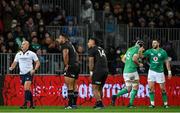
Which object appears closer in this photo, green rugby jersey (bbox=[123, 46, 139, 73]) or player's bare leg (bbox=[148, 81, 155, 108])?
green rugby jersey (bbox=[123, 46, 139, 73])

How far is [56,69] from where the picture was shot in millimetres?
27734

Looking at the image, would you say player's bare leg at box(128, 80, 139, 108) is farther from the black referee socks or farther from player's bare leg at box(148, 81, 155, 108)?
the black referee socks

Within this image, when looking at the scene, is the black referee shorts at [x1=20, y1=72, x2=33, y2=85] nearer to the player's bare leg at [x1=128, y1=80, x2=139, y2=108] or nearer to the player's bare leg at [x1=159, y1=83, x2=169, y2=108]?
the player's bare leg at [x1=128, y1=80, x2=139, y2=108]

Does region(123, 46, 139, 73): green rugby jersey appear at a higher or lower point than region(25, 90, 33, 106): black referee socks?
higher

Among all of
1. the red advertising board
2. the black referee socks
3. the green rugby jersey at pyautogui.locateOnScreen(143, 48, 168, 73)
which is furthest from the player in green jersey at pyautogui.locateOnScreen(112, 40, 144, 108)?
the black referee socks

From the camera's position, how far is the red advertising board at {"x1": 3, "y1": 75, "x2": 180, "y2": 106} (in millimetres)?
27047

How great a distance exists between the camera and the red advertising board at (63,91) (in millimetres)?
27047

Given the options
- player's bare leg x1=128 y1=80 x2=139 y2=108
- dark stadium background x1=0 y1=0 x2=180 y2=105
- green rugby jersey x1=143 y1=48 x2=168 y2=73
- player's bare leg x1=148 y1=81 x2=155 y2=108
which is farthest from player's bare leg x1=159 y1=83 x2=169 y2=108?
dark stadium background x1=0 y1=0 x2=180 y2=105

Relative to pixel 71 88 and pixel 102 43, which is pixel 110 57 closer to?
pixel 102 43

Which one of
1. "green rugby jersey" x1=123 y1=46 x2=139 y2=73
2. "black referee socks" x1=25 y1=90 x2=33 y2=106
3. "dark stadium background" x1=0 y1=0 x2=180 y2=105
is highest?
"dark stadium background" x1=0 y1=0 x2=180 y2=105

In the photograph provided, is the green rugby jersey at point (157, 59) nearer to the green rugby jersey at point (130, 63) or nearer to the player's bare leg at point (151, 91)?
the player's bare leg at point (151, 91)

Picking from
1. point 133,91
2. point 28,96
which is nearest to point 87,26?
point 133,91

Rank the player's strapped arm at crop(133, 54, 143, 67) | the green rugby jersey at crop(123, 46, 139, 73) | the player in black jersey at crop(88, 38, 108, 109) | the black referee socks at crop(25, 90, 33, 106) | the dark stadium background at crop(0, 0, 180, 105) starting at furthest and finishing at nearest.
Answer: the dark stadium background at crop(0, 0, 180, 105), the green rugby jersey at crop(123, 46, 139, 73), the player's strapped arm at crop(133, 54, 143, 67), the black referee socks at crop(25, 90, 33, 106), the player in black jersey at crop(88, 38, 108, 109)

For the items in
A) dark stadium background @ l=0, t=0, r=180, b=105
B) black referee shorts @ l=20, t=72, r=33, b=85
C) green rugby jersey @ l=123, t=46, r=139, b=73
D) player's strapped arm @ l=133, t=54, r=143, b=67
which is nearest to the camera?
black referee shorts @ l=20, t=72, r=33, b=85
